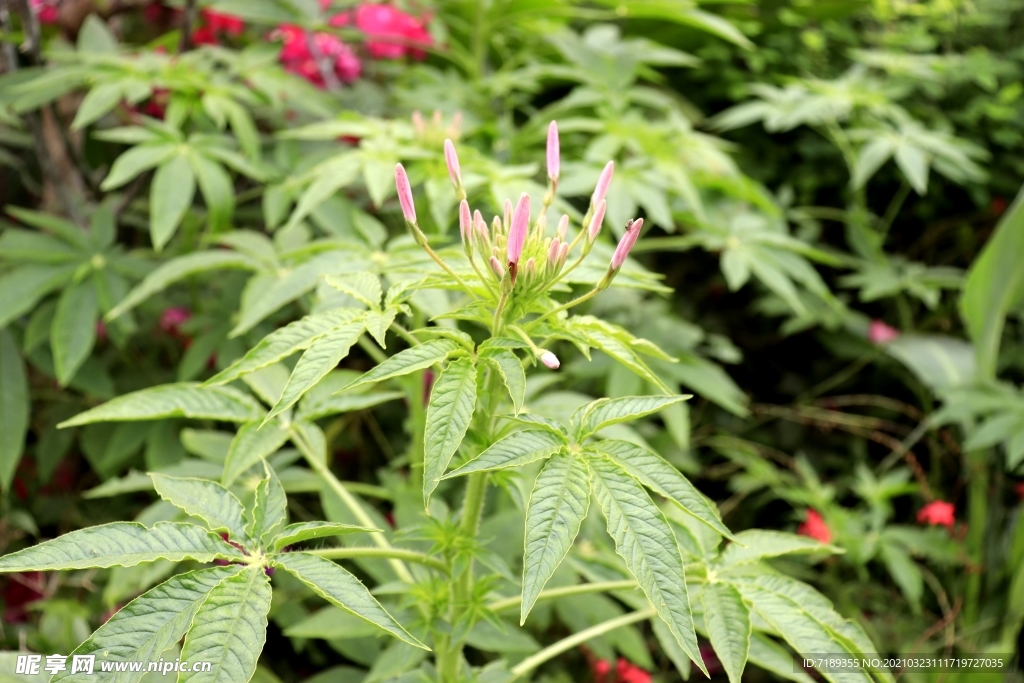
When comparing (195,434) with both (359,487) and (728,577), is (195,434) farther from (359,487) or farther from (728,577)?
(728,577)

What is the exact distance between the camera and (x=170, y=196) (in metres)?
1.35

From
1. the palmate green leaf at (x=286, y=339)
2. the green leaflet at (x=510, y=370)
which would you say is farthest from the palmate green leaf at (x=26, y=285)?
the green leaflet at (x=510, y=370)

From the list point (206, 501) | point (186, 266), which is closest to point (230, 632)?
point (206, 501)

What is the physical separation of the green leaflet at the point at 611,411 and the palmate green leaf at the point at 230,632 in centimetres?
31

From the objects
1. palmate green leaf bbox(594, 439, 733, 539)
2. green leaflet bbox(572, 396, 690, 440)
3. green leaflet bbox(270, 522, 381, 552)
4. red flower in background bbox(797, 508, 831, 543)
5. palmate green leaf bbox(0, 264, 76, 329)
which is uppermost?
green leaflet bbox(572, 396, 690, 440)

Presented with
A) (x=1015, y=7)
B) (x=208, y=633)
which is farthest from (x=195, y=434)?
(x=1015, y=7)

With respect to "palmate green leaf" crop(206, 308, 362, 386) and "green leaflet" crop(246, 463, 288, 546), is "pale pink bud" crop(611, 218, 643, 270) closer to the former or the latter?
"palmate green leaf" crop(206, 308, 362, 386)

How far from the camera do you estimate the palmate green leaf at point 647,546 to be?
2.02 ft

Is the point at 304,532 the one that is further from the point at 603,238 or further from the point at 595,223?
the point at 603,238

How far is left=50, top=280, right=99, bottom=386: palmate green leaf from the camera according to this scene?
130 cm

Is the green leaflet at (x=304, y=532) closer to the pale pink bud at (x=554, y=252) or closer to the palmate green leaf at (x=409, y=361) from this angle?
A: the palmate green leaf at (x=409, y=361)

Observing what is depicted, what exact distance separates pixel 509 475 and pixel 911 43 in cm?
215

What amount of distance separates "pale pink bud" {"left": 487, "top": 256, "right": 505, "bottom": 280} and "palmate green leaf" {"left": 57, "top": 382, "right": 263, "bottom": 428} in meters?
0.39

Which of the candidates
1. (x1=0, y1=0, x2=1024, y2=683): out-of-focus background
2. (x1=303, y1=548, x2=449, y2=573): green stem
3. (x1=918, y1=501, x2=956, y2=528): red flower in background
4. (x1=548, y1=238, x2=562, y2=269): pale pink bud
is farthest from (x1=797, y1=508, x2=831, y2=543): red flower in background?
(x1=548, y1=238, x2=562, y2=269): pale pink bud
